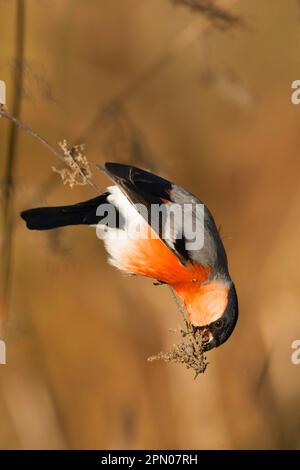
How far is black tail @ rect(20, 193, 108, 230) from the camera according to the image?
1741mm

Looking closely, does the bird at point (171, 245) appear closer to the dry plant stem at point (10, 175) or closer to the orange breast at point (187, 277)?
the orange breast at point (187, 277)

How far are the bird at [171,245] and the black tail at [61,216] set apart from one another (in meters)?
0.02

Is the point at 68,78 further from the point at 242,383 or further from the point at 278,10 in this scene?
the point at 242,383

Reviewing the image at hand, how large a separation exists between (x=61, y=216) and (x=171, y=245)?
337 mm

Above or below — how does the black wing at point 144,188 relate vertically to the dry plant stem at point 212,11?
below

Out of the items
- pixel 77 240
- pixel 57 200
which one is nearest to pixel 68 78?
pixel 57 200

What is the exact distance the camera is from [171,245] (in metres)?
1.62

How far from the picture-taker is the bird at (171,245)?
162 centimetres

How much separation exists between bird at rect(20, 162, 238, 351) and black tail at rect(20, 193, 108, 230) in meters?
0.02
